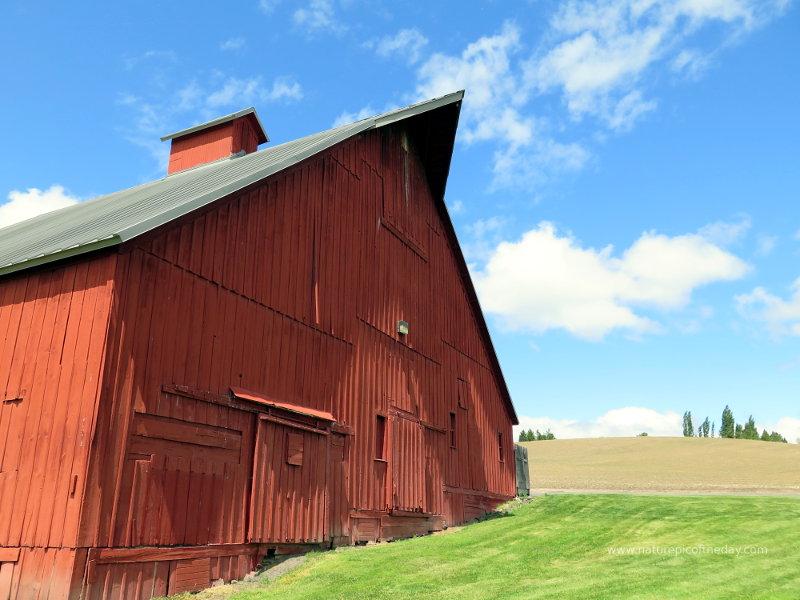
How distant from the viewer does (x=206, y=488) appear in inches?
440

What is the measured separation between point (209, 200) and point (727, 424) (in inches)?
5493

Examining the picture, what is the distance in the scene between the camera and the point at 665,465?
65438 millimetres

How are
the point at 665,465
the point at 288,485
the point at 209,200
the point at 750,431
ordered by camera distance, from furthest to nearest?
1. the point at 750,431
2. the point at 665,465
3. the point at 288,485
4. the point at 209,200

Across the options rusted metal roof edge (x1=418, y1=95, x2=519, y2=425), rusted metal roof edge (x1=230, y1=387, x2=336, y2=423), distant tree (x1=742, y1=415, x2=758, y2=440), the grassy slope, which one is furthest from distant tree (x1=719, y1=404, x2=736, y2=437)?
rusted metal roof edge (x1=230, y1=387, x2=336, y2=423)

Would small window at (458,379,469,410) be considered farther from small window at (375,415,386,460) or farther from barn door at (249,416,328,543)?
barn door at (249,416,328,543)

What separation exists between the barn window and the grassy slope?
31815 mm

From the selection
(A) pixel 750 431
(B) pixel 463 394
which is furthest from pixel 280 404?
(A) pixel 750 431

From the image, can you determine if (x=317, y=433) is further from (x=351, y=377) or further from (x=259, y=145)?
(x=259, y=145)

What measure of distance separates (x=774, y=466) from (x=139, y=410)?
203 ft

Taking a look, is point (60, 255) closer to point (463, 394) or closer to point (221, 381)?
point (221, 381)

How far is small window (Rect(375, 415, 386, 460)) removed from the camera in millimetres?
16641

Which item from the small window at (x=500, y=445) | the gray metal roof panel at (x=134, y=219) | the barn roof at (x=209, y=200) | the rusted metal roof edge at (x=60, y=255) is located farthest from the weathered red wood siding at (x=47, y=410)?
the small window at (x=500, y=445)

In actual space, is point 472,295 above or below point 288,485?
above

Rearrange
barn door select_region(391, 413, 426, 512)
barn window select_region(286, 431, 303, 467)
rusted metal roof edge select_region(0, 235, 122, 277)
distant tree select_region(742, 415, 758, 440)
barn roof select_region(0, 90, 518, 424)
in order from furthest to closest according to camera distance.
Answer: distant tree select_region(742, 415, 758, 440) < barn door select_region(391, 413, 426, 512) < barn window select_region(286, 431, 303, 467) < barn roof select_region(0, 90, 518, 424) < rusted metal roof edge select_region(0, 235, 122, 277)
